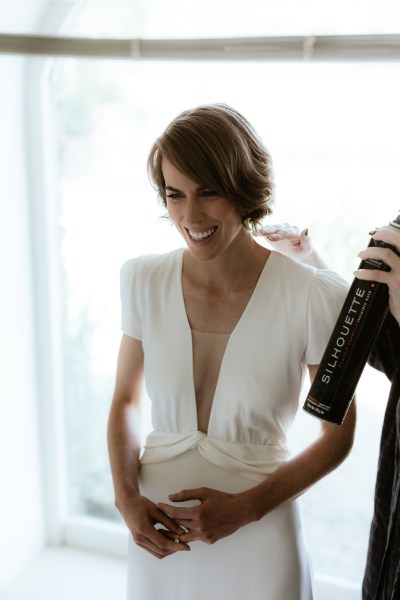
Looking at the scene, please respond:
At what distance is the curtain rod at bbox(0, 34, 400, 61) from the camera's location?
123cm

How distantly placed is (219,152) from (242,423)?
0.45 meters

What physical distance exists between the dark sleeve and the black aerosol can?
0.40ft

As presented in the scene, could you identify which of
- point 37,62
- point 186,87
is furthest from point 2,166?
point 186,87

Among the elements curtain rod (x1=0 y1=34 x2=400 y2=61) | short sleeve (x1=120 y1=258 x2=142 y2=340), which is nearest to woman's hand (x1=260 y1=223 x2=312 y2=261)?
short sleeve (x1=120 y1=258 x2=142 y2=340)

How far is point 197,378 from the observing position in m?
1.16

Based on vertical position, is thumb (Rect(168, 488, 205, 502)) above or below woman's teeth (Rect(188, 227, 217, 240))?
below

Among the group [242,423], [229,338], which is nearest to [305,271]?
[229,338]

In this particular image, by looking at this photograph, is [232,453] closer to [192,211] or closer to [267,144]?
[192,211]

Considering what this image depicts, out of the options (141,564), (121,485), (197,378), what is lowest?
(141,564)

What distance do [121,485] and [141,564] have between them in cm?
15

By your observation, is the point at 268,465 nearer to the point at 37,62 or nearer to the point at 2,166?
the point at 2,166

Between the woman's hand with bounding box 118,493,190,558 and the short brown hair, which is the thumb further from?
the short brown hair

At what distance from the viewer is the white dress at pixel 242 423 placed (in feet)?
3.63

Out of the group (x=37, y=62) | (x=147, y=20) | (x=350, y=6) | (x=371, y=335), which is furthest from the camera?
(x=37, y=62)
